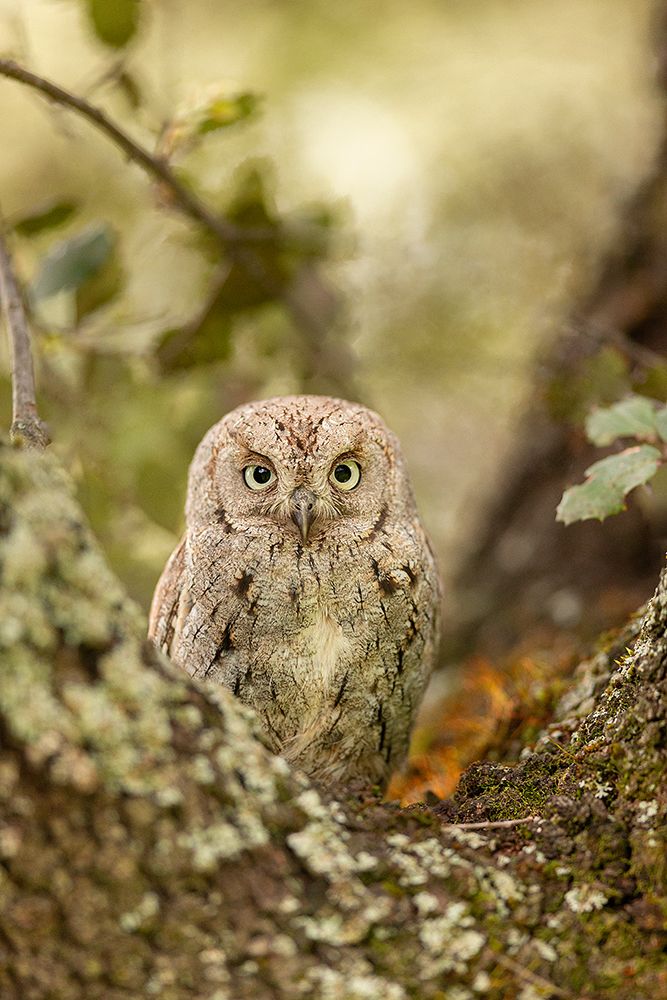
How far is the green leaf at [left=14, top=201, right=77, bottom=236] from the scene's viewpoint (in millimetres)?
2578

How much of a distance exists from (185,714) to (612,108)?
5.30 m

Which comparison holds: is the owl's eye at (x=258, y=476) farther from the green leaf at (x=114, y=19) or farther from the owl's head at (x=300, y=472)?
the green leaf at (x=114, y=19)

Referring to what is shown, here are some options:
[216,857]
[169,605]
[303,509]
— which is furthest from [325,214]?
[216,857]

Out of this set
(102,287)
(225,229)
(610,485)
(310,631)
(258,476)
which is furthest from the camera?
(225,229)

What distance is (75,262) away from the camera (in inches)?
99.5

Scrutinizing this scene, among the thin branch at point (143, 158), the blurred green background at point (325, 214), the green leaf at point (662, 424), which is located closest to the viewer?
the green leaf at point (662, 424)

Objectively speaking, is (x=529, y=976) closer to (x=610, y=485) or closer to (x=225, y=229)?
(x=610, y=485)

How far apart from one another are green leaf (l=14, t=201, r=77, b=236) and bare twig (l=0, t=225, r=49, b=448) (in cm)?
59

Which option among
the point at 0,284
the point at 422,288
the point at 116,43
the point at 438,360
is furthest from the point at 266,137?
the point at 0,284

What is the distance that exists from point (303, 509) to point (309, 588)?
182 millimetres

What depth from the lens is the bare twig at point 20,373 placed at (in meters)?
1.58

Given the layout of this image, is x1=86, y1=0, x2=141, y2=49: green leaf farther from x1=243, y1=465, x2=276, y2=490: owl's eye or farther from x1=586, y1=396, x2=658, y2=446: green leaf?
x1=586, y1=396, x2=658, y2=446: green leaf

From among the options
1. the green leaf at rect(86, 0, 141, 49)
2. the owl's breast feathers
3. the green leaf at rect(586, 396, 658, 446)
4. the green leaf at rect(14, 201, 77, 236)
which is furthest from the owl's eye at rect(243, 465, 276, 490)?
the green leaf at rect(86, 0, 141, 49)

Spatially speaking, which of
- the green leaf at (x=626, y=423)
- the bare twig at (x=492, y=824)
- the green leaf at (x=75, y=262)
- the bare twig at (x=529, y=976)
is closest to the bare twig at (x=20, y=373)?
the green leaf at (x=75, y=262)
